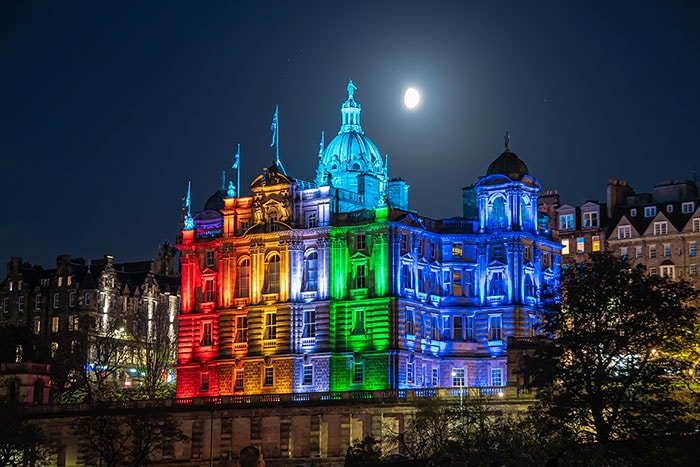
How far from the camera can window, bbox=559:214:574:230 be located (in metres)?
155

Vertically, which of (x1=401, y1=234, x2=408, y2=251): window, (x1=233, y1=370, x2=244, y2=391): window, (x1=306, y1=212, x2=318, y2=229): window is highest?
(x1=306, y1=212, x2=318, y2=229): window

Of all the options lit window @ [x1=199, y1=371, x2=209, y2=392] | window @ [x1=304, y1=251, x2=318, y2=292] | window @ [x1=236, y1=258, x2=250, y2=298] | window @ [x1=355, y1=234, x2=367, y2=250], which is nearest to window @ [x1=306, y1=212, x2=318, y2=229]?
window @ [x1=304, y1=251, x2=318, y2=292]

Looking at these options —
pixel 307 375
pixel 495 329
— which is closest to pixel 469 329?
pixel 495 329

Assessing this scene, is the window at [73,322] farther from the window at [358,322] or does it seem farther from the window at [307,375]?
the window at [358,322]

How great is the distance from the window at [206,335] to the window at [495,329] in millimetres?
25084

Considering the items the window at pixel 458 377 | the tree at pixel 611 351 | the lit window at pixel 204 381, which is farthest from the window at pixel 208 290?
the tree at pixel 611 351

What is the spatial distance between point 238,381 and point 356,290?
13.5 meters

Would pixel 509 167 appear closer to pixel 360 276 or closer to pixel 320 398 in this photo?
pixel 360 276

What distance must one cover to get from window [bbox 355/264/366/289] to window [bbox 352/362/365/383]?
665 cm

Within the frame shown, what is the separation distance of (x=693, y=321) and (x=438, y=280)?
43.1m

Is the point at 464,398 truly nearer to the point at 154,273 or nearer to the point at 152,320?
the point at 152,320

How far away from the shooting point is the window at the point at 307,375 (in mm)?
125875

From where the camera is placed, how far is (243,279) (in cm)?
13212

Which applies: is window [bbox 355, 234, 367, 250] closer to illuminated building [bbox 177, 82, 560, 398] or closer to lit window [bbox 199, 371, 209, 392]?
illuminated building [bbox 177, 82, 560, 398]
